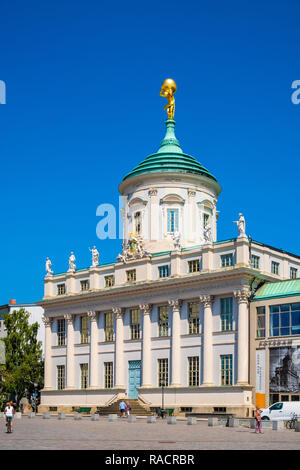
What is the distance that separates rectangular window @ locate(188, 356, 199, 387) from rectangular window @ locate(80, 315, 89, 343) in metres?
15.0

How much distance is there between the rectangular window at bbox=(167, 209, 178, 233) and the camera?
78.4 m

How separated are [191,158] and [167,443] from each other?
50.9 meters

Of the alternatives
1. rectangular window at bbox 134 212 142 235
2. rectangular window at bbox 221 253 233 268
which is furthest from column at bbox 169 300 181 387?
rectangular window at bbox 134 212 142 235

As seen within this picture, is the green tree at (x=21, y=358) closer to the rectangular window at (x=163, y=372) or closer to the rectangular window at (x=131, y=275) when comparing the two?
the rectangular window at (x=131, y=275)

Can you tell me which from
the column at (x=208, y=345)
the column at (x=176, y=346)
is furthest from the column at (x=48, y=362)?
the column at (x=208, y=345)

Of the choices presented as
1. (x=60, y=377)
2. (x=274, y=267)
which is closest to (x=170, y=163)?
(x=274, y=267)

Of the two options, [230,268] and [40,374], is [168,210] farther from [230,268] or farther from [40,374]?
[40,374]

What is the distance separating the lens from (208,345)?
66875 millimetres

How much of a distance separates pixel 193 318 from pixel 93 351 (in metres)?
13.6

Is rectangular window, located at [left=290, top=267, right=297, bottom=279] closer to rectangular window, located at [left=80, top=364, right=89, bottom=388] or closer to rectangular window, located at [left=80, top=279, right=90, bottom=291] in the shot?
rectangular window, located at [left=80, top=279, right=90, bottom=291]

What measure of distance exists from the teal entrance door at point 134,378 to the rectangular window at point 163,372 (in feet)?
9.23

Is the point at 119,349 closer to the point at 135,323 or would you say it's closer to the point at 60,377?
the point at 135,323

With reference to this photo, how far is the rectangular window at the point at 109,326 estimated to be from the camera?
77.1 m

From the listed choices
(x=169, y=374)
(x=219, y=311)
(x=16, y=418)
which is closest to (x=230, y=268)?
(x=219, y=311)
